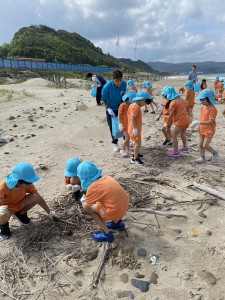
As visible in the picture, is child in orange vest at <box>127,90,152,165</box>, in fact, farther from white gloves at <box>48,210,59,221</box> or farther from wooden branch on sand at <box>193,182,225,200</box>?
white gloves at <box>48,210,59,221</box>

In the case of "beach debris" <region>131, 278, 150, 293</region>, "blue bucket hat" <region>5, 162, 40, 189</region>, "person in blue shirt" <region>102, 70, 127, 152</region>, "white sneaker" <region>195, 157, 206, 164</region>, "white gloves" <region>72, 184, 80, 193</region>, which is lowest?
"beach debris" <region>131, 278, 150, 293</region>

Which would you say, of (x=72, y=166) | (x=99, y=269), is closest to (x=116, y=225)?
(x=99, y=269)

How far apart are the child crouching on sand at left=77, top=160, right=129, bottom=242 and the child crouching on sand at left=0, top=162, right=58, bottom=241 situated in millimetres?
742

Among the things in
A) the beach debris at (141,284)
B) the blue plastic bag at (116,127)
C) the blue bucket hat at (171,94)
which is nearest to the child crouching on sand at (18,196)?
the beach debris at (141,284)

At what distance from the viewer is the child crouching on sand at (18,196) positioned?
3781mm

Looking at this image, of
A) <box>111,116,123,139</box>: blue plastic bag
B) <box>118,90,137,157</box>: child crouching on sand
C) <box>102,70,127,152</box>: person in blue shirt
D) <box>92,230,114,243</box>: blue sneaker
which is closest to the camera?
<box>92,230,114,243</box>: blue sneaker

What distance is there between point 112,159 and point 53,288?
13.2 ft

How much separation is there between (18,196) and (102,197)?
1318 millimetres

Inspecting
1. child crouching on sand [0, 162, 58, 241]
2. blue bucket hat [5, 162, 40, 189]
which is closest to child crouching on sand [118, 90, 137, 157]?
child crouching on sand [0, 162, 58, 241]

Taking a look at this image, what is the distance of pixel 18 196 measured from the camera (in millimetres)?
4090

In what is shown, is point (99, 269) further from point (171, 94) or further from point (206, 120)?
point (171, 94)

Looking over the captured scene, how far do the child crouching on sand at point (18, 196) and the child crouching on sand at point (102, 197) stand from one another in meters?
0.74

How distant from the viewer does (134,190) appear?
16.4 feet

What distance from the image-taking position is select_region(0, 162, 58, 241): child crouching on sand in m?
3.78
